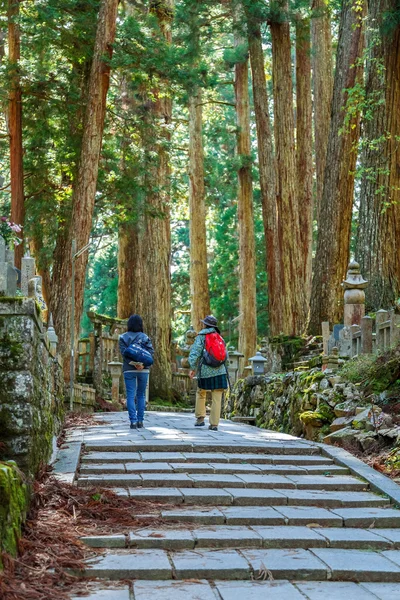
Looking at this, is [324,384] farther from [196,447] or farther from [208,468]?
[208,468]

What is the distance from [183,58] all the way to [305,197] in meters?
8.49

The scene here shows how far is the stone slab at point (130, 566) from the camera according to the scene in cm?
500

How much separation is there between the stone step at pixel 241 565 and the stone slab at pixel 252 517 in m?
0.72

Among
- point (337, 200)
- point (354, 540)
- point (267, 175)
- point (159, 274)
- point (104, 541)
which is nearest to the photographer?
point (104, 541)

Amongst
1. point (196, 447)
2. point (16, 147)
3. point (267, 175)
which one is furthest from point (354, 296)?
point (267, 175)

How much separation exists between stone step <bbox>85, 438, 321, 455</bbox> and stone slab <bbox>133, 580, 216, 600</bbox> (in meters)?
4.31

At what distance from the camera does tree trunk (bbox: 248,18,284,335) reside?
24.9 m

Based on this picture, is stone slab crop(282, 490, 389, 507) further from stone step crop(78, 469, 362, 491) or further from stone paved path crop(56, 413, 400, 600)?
stone step crop(78, 469, 362, 491)

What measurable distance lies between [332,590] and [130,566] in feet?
3.68

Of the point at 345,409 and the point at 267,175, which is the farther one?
the point at 267,175

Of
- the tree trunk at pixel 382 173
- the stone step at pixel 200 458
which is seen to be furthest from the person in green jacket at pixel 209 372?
the tree trunk at pixel 382 173

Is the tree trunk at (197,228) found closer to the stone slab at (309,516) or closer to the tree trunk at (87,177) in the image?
the tree trunk at (87,177)

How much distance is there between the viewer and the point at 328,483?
7.79 metres

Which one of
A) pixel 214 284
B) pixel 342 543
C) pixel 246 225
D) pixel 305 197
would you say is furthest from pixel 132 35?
pixel 214 284
